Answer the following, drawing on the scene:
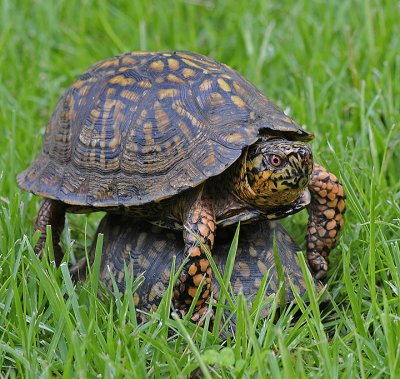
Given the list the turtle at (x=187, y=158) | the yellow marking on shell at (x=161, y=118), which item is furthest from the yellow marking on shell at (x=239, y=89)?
the yellow marking on shell at (x=161, y=118)

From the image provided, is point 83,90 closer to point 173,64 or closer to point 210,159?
point 173,64

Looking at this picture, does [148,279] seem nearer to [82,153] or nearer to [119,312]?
[119,312]

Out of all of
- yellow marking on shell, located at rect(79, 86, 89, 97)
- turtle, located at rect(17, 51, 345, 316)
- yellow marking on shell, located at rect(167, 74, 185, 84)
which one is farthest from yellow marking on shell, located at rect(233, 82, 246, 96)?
yellow marking on shell, located at rect(79, 86, 89, 97)

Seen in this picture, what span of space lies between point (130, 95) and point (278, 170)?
2.62 ft

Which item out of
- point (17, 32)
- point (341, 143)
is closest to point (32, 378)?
point (341, 143)

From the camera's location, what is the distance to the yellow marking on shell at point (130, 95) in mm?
3336

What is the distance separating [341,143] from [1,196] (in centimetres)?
189

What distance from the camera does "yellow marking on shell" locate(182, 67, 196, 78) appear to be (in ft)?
10.9

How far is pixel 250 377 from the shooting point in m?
2.59

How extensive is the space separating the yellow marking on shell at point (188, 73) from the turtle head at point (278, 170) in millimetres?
462

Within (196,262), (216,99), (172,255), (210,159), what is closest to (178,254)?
(172,255)

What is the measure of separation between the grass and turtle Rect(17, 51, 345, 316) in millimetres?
251

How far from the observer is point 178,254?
3307 mm

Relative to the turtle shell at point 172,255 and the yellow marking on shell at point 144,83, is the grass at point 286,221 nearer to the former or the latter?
the turtle shell at point 172,255
